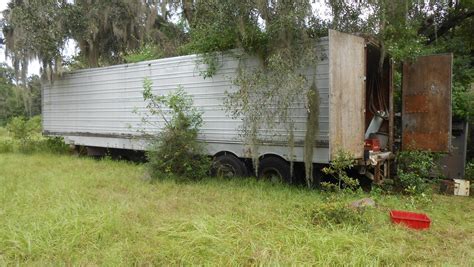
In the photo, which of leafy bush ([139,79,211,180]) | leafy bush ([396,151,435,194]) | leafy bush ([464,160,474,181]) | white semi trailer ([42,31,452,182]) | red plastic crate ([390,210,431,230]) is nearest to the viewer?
red plastic crate ([390,210,431,230])

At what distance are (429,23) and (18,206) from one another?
38.2ft

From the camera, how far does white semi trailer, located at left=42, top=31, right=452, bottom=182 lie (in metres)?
5.84

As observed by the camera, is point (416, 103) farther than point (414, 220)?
Yes

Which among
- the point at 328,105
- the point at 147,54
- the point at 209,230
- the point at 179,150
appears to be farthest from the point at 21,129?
the point at 209,230

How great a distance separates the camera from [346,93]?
19.3ft

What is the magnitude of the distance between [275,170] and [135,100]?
3.90 m

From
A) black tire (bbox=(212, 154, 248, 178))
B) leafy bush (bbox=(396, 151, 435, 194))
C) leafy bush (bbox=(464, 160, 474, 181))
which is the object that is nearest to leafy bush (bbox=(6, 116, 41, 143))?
black tire (bbox=(212, 154, 248, 178))

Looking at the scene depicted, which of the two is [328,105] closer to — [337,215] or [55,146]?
[337,215]

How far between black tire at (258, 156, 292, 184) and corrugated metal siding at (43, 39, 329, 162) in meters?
0.21

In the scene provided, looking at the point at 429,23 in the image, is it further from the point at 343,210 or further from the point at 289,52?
the point at 343,210

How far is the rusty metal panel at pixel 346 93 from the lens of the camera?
5574 millimetres

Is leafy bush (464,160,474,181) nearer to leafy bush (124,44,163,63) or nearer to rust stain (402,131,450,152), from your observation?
rust stain (402,131,450,152)

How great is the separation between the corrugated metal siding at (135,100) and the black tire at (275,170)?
208 mm

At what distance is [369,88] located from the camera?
25.4 feet
